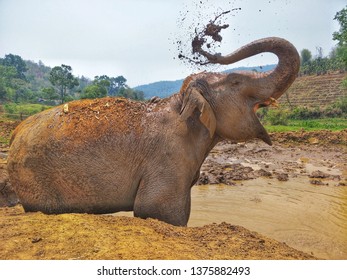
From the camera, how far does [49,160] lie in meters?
4.73

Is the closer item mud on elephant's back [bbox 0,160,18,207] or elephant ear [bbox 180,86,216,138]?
elephant ear [bbox 180,86,216,138]

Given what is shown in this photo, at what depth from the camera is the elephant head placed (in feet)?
16.6

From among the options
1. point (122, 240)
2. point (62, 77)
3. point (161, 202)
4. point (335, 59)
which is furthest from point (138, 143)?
point (62, 77)

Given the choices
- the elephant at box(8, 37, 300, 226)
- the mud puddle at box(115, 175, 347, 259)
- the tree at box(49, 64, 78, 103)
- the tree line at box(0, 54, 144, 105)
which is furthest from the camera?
the tree at box(49, 64, 78, 103)

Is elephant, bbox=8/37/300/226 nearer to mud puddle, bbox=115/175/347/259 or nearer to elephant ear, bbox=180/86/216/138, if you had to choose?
elephant ear, bbox=180/86/216/138

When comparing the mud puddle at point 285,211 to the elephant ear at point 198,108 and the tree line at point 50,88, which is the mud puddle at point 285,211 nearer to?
the elephant ear at point 198,108

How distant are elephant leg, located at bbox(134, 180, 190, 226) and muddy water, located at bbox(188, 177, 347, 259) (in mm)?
2081

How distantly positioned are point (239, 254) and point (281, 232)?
3090mm

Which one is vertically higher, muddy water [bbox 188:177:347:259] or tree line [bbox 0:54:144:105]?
tree line [bbox 0:54:144:105]

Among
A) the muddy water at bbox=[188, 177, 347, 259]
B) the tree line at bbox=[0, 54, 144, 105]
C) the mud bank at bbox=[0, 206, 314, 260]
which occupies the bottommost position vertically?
the muddy water at bbox=[188, 177, 347, 259]

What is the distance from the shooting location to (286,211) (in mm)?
7672

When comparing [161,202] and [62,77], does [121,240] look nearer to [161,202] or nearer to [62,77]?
[161,202]

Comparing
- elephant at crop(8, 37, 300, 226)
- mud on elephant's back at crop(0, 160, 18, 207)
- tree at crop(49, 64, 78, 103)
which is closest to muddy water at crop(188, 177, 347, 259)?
elephant at crop(8, 37, 300, 226)
